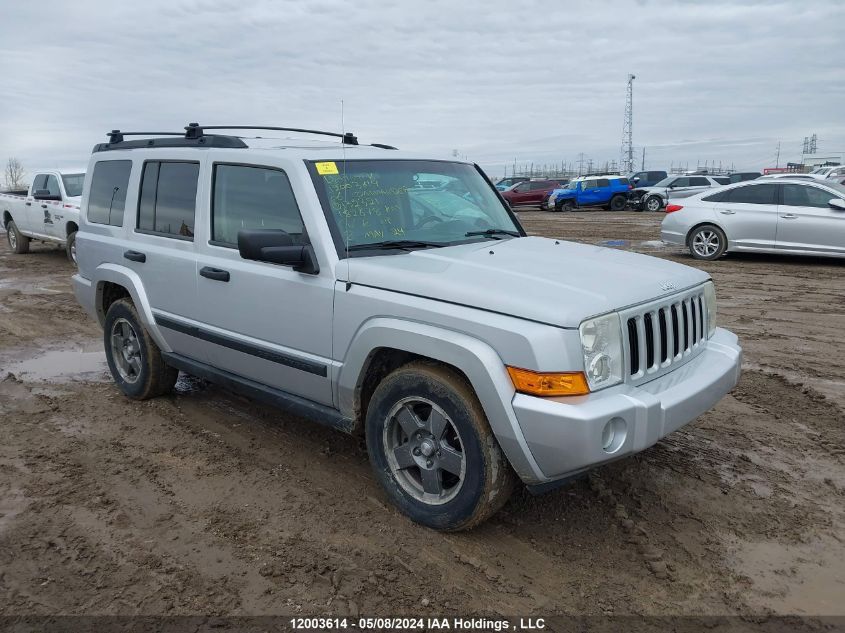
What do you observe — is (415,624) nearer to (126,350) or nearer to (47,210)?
(126,350)

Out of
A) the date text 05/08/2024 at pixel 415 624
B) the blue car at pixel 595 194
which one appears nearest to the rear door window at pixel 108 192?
the date text 05/08/2024 at pixel 415 624

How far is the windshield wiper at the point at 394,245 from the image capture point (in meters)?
3.93

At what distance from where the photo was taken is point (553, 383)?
3.07 meters

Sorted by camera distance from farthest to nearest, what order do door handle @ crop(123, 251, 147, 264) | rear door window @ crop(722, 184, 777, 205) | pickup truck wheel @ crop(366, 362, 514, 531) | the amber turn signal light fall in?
rear door window @ crop(722, 184, 777, 205), door handle @ crop(123, 251, 147, 264), pickup truck wheel @ crop(366, 362, 514, 531), the amber turn signal light

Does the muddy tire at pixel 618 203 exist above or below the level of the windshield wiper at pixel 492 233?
below

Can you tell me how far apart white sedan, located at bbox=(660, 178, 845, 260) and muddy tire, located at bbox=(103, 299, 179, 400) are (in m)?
10.7

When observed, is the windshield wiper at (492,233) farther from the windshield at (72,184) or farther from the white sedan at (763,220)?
the windshield at (72,184)

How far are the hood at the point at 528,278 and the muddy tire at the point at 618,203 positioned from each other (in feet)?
91.2

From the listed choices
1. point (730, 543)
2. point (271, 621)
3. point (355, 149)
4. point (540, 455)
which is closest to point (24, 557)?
point (271, 621)

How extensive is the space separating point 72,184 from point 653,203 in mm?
22257

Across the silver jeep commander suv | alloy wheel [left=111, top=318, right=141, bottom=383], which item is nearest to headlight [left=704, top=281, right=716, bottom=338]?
the silver jeep commander suv

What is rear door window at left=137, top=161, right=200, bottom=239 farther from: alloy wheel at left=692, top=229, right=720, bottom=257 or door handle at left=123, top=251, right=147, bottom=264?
alloy wheel at left=692, top=229, right=720, bottom=257

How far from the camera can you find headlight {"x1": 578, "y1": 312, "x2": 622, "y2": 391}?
10.2 ft

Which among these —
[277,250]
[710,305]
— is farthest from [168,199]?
[710,305]
